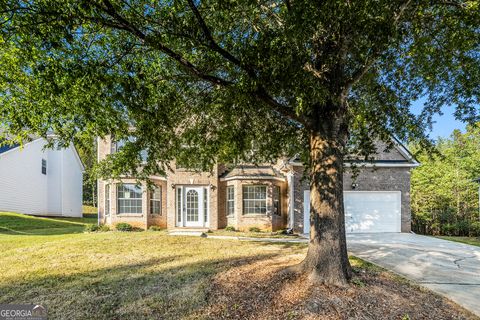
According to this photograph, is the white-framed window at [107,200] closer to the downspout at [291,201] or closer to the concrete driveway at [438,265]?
the downspout at [291,201]

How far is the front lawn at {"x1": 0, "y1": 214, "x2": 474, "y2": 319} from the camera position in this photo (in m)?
4.25

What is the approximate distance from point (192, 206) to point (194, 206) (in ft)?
0.40

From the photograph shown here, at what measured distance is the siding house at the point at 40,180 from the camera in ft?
63.8

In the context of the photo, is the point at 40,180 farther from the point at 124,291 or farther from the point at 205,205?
the point at 124,291

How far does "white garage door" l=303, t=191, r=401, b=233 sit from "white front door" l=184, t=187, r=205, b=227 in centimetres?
628

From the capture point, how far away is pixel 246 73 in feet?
16.7

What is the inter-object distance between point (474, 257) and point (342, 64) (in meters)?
8.18

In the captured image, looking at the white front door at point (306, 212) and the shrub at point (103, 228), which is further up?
the white front door at point (306, 212)

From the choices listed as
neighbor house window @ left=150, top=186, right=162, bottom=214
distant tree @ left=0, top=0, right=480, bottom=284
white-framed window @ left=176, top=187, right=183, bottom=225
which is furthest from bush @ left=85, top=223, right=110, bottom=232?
distant tree @ left=0, top=0, right=480, bottom=284

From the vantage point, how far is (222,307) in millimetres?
4422

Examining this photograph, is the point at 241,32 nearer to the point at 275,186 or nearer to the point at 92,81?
the point at 92,81

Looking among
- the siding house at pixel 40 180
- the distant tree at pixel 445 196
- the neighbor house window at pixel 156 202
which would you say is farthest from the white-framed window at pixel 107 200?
the distant tree at pixel 445 196

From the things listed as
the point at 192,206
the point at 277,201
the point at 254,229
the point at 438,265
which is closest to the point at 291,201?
the point at 277,201

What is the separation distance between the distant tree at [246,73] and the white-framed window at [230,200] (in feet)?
29.0
